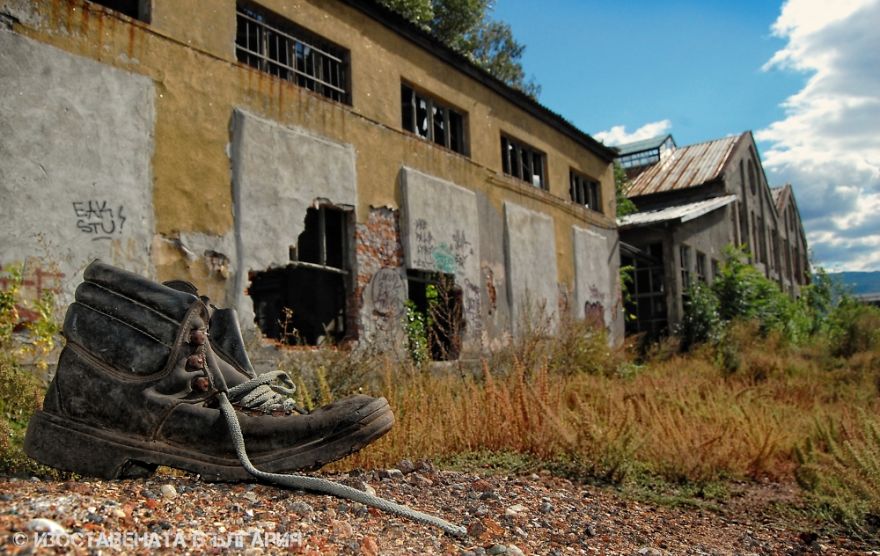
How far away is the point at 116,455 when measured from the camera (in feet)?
7.50

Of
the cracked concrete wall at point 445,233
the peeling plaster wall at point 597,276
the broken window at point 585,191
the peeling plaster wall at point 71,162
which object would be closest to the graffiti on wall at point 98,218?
the peeling plaster wall at point 71,162

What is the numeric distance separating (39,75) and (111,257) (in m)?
1.53

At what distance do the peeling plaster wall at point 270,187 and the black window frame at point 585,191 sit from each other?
24.9 feet

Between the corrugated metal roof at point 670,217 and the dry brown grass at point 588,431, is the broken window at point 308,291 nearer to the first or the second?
the dry brown grass at point 588,431

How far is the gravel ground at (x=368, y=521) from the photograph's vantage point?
1736 millimetres

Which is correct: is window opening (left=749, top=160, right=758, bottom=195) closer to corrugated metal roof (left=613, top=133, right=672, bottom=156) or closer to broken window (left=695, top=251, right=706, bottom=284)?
corrugated metal roof (left=613, top=133, right=672, bottom=156)

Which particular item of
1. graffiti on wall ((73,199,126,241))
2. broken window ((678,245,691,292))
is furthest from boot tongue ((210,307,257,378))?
broken window ((678,245,691,292))

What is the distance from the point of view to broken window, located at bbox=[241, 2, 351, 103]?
7.86m

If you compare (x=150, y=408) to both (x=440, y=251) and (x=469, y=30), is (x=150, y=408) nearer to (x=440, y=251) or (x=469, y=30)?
(x=440, y=251)

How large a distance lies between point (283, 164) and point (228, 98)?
884 mm

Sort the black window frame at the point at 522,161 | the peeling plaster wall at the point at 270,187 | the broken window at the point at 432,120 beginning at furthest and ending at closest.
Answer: the black window frame at the point at 522,161 < the broken window at the point at 432,120 < the peeling plaster wall at the point at 270,187

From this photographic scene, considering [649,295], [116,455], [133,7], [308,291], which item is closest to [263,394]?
[116,455]

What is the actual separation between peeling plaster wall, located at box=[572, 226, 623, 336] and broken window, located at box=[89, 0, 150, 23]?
30.2 ft

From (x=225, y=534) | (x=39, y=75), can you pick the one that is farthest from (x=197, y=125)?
(x=225, y=534)
